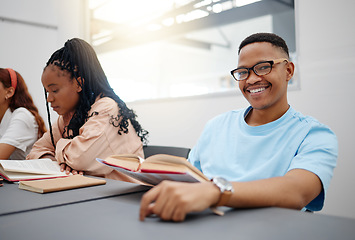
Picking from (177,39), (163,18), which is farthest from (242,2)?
(163,18)

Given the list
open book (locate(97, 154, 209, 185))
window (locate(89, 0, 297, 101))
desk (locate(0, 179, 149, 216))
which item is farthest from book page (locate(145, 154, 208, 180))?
window (locate(89, 0, 297, 101))

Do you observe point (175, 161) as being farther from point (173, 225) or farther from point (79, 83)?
point (79, 83)

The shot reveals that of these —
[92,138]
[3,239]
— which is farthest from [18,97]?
[3,239]

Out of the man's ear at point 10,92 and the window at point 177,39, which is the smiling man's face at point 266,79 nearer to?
the window at point 177,39

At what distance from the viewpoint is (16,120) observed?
2.01 metres

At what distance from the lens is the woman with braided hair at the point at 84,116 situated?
1427 millimetres

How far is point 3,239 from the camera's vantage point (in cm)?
55

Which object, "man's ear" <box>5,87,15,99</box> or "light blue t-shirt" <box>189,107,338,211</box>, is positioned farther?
"man's ear" <box>5,87,15,99</box>

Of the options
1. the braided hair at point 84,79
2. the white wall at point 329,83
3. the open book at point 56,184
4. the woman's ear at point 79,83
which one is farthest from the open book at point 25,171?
the white wall at point 329,83

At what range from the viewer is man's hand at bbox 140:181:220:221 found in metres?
0.60

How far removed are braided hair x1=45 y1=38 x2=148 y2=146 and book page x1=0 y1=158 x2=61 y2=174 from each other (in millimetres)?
327

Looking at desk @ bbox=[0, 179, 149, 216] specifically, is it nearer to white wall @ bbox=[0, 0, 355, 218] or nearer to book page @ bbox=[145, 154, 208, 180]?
book page @ bbox=[145, 154, 208, 180]

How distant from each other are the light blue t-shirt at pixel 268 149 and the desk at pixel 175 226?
29cm

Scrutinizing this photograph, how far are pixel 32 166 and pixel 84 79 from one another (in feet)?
1.94
